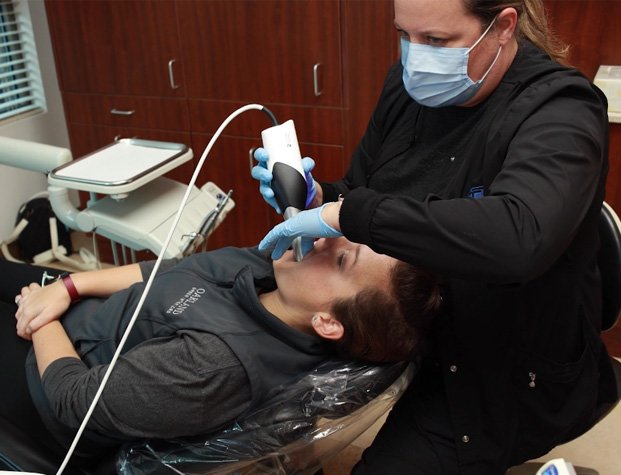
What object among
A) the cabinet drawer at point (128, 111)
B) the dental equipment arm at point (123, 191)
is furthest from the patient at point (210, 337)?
the cabinet drawer at point (128, 111)

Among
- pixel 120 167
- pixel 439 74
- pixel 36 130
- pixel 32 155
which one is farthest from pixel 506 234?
pixel 36 130

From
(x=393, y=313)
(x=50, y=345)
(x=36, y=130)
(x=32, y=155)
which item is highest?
(x=32, y=155)

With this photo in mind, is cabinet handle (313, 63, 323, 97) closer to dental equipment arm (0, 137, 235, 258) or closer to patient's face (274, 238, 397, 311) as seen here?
dental equipment arm (0, 137, 235, 258)

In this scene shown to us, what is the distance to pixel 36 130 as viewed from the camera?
3.21 metres

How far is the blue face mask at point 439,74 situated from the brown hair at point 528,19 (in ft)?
0.09

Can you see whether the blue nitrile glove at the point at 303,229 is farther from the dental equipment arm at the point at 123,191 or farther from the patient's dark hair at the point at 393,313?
the dental equipment arm at the point at 123,191

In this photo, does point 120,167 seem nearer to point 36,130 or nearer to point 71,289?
point 71,289

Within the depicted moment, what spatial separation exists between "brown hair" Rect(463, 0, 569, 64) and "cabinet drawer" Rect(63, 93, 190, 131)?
174cm

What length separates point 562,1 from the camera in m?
2.02

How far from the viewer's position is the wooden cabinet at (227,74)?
2342 mm

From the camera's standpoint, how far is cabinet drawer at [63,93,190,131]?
2.77 metres

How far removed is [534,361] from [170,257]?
3.08 ft

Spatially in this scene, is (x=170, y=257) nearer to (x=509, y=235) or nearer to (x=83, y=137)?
(x=509, y=235)

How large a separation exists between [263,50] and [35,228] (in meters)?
1.37
